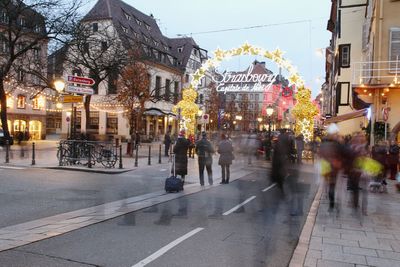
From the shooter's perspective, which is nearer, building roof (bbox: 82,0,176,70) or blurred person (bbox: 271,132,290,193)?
blurred person (bbox: 271,132,290,193)

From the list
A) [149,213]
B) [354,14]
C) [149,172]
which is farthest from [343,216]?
[354,14]

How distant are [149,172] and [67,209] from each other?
305 inches

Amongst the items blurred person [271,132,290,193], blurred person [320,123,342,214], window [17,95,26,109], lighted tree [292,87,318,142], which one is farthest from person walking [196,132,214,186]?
window [17,95,26,109]

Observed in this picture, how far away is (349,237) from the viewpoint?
275 inches

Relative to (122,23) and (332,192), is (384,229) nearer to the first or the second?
(332,192)

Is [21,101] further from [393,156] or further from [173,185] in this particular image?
[393,156]

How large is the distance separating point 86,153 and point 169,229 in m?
11.6

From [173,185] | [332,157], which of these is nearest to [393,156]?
[332,157]

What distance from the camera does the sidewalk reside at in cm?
571

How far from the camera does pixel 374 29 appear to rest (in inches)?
734

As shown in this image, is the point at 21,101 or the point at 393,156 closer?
the point at 393,156

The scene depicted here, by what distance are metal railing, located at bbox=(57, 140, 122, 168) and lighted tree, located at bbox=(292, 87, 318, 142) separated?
10927mm

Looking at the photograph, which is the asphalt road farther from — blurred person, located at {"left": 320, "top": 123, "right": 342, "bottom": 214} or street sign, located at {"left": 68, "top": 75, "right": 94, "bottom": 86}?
street sign, located at {"left": 68, "top": 75, "right": 94, "bottom": 86}

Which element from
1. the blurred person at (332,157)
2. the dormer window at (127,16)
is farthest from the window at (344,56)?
the dormer window at (127,16)
